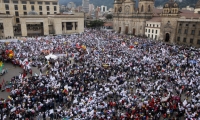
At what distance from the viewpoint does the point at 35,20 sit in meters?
48.5

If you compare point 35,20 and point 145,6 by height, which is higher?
point 145,6

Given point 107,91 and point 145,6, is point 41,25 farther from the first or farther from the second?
point 107,91

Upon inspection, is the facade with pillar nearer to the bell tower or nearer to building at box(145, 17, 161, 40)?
the bell tower

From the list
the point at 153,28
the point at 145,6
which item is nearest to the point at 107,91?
the point at 153,28

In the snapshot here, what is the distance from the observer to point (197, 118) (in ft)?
41.1

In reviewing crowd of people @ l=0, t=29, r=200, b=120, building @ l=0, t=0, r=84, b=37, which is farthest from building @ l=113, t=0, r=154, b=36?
crowd of people @ l=0, t=29, r=200, b=120

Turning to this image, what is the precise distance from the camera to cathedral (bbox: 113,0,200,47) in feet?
135

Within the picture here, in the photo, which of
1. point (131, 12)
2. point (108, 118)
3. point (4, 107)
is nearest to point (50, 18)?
point (131, 12)

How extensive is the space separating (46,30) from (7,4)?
16155 mm

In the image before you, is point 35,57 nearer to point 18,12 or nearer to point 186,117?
point 186,117

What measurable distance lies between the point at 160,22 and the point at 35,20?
119 feet

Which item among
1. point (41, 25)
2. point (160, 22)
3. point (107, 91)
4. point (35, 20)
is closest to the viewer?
point (107, 91)

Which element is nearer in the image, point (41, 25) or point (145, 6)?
point (41, 25)

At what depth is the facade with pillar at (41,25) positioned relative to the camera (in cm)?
4472
